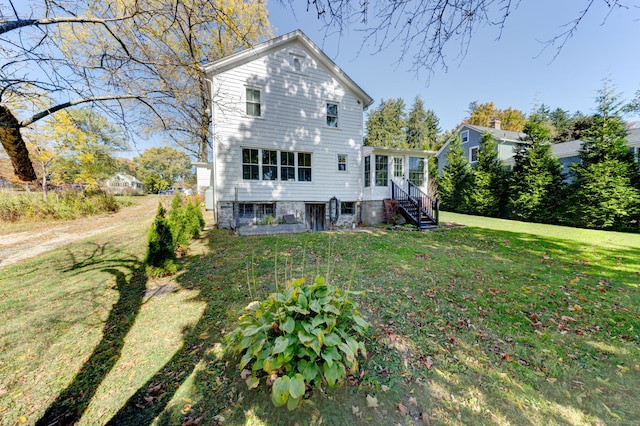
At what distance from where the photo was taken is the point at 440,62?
275 centimetres

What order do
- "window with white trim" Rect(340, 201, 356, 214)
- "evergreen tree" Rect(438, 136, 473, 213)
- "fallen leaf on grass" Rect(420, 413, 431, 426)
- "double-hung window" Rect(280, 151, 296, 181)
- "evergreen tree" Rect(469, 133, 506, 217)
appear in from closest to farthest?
"fallen leaf on grass" Rect(420, 413, 431, 426)
"double-hung window" Rect(280, 151, 296, 181)
"window with white trim" Rect(340, 201, 356, 214)
"evergreen tree" Rect(469, 133, 506, 217)
"evergreen tree" Rect(438, 136, 473, 213)

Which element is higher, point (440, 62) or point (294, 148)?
point (294, 148)

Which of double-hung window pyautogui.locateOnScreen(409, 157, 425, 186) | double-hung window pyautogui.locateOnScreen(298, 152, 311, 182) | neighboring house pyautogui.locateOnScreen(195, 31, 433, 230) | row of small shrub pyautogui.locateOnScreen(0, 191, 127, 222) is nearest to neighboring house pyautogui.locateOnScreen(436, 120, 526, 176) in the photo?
double-hung window pyautogui.locateOnScreen(409, 157, 425, 186)

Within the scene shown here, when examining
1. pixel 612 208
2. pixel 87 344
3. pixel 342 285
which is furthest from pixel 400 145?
pixel 87 344

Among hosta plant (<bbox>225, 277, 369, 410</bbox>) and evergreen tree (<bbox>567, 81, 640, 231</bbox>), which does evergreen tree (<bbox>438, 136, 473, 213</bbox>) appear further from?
hosta plant (<bbox>225, 277, 369, 410</bbox>)

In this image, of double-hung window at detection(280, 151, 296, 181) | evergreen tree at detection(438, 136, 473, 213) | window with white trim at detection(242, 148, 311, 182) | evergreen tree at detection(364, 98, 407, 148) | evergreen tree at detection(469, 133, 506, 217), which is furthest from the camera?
evergreen tree at detection(364, 98, 407, 148)

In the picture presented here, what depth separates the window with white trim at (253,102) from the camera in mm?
10062

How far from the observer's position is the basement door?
1158 cm

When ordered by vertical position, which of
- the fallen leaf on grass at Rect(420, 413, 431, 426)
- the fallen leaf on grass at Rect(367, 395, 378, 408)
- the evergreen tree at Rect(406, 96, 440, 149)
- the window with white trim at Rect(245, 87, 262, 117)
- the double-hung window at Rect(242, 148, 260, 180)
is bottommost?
the fallen leaf on grass at Rect(420, 413, 431, 426)

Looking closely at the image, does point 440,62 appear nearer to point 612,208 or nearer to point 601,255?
point 601,255

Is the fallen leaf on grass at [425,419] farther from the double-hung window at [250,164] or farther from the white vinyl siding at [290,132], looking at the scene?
the double-hung window at [250,164]

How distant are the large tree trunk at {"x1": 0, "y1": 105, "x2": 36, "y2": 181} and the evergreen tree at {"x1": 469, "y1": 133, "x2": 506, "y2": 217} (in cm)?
2012

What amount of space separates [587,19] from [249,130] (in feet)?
31.9

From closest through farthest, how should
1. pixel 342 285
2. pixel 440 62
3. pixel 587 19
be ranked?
pixel 587 19
pixel 440 62
pixel 342 285
